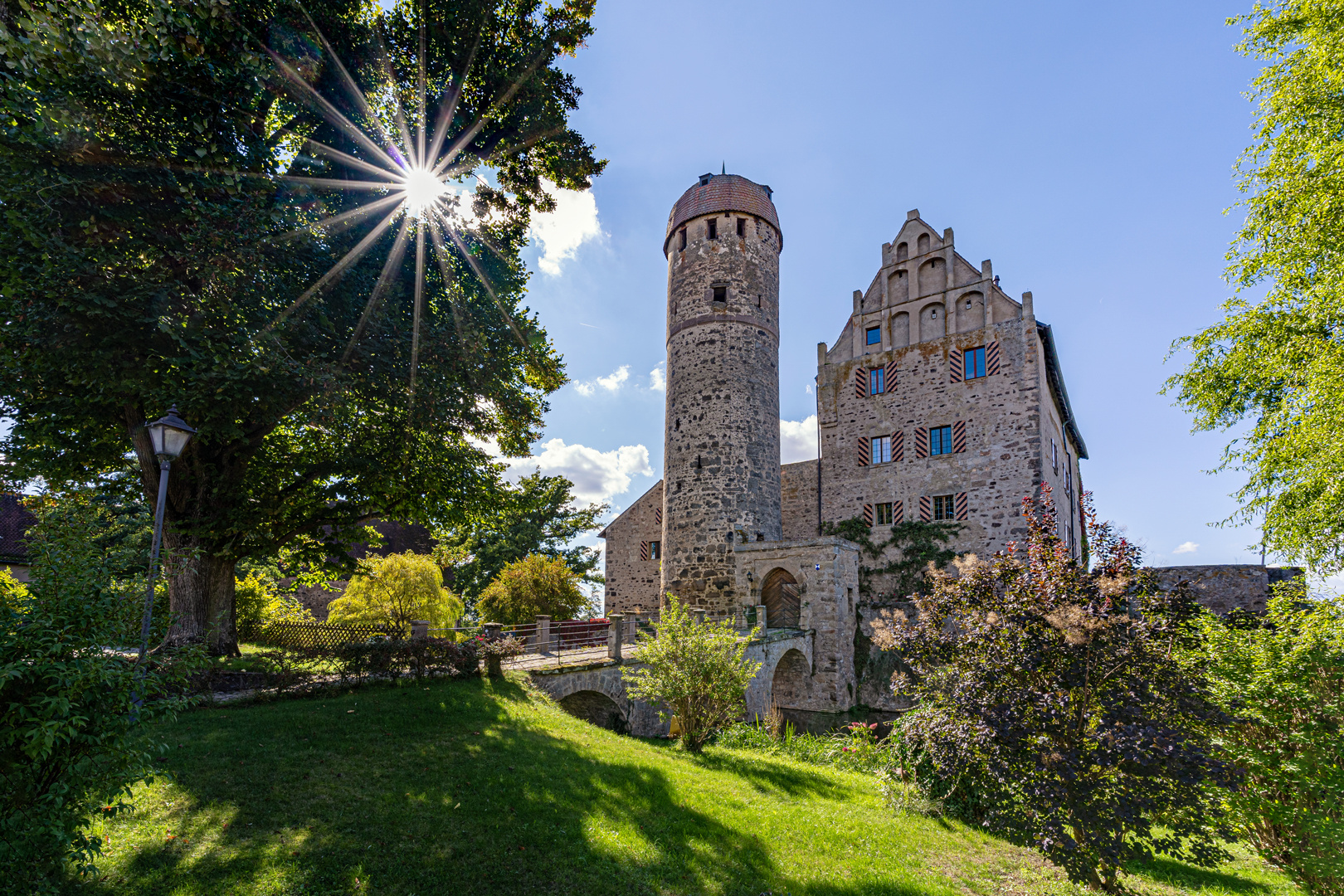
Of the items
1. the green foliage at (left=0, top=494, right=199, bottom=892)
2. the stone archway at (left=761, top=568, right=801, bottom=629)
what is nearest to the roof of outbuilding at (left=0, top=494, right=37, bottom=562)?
the green foliage at (left=0, top=494, right=199, bottom=892)

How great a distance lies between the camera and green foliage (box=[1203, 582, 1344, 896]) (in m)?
5.80

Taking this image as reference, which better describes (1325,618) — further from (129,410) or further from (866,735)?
(129,410)

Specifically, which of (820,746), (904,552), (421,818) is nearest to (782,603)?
(904,552)

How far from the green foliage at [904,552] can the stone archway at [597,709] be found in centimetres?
1178

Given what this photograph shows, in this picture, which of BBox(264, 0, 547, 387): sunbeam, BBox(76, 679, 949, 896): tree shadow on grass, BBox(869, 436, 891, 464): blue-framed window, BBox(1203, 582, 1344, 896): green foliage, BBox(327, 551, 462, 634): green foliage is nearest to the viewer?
BBox(76, 679, 949, 896): tree shadow on grass

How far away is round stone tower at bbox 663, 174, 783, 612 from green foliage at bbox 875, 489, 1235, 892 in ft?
41.2

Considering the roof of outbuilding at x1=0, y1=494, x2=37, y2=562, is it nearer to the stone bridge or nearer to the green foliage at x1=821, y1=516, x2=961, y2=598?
the stone bridge

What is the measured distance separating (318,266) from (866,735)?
13.0 meters

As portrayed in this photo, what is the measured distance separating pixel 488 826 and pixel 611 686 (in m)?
6.78

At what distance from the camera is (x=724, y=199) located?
70.1 ft

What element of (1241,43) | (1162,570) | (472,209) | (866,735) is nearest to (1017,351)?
(1162,570)

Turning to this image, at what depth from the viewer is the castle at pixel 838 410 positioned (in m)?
19.6

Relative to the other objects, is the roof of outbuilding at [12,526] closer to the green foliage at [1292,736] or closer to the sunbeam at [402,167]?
the sunbeam at [402,167]

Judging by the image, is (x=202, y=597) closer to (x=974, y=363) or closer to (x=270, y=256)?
(x=270, y=256)
